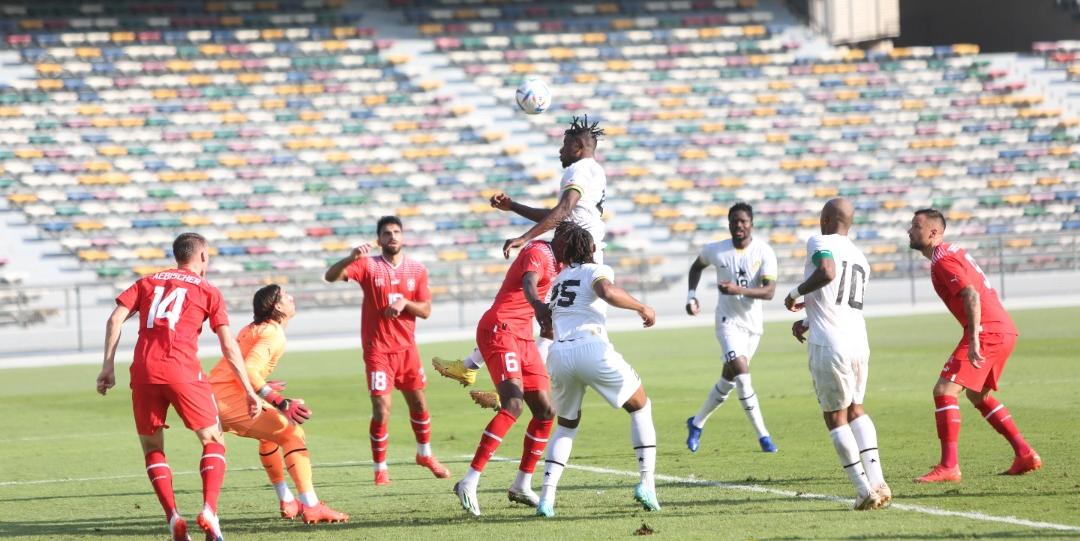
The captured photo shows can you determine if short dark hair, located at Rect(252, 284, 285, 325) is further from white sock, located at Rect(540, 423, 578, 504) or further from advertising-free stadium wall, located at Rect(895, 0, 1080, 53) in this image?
advertising-free stadium wall, located at Rect(895, 0, 1080, 53)

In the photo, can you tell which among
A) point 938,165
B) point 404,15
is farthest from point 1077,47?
point 404,15

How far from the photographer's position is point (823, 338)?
8641mm

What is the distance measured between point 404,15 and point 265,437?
3283 centimetres

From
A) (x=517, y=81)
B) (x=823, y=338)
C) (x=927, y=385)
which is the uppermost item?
(x=517, y=81)

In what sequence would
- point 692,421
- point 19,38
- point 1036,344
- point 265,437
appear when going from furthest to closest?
point 19,38
point 1036,344
point 692,421
point 265,437

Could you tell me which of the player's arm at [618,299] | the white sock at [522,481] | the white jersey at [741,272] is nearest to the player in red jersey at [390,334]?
the white sock at [522,481]

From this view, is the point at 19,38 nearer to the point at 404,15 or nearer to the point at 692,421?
the point at 404,15

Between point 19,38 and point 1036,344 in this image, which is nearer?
point 1036,344

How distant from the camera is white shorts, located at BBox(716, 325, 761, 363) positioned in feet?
39.5

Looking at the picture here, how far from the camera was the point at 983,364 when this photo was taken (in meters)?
9.79

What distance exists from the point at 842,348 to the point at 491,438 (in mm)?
2242

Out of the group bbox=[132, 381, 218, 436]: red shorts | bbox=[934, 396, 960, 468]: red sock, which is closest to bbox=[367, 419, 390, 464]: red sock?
bbox=[132, 381, 218, 436]: red shorts

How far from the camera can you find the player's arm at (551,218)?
938 centimetres

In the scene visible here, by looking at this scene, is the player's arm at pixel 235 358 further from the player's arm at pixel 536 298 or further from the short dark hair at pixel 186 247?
the player's arm at pixel 536 298
